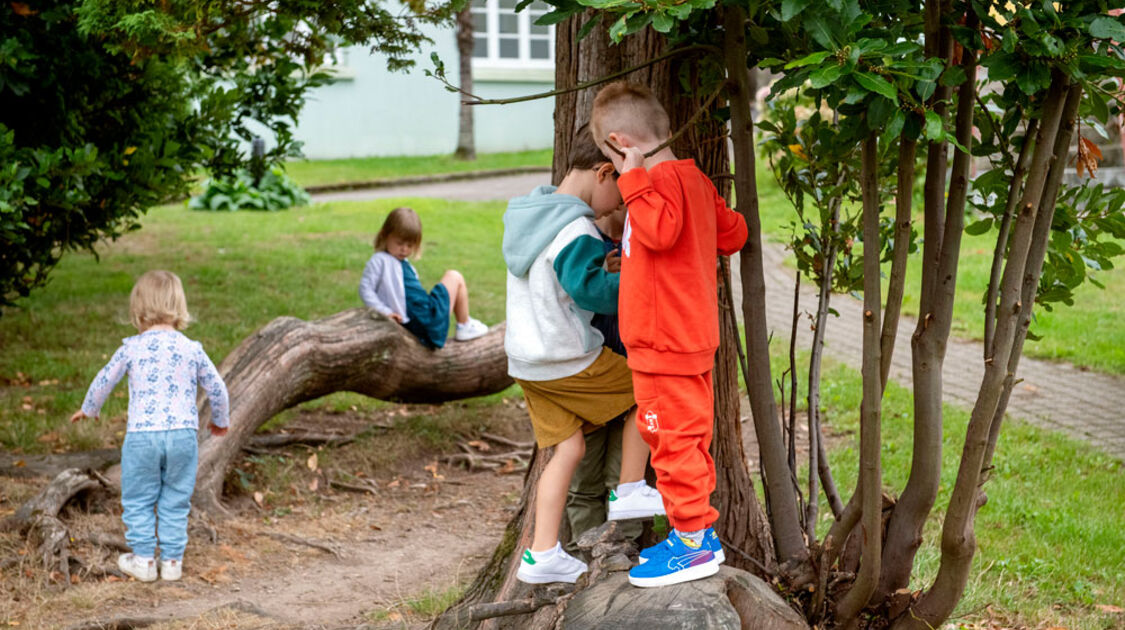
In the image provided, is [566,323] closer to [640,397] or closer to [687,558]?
[640,397]

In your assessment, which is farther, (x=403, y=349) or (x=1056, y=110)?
(x=403, y=349)

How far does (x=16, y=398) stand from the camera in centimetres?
734

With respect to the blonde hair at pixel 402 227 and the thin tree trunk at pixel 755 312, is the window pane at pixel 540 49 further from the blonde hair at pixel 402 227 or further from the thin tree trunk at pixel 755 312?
the thin tree trunk at pixel 755 312

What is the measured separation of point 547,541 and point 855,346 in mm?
6494

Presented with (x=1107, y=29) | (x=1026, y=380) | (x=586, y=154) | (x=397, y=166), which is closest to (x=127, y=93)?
(x=586, y=154)

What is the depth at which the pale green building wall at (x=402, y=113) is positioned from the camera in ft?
88.2

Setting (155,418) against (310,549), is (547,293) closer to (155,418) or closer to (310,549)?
(155,418)

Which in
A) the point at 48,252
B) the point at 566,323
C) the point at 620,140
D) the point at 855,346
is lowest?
the point at 855,346

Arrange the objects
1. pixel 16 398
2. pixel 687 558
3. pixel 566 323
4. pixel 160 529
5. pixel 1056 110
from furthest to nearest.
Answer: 1. pixel 16 398
2. pixel 160 529
3. pixel 566 323
4. pixel 687 558
5. pixel 1056 110

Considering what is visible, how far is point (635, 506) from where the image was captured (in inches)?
136

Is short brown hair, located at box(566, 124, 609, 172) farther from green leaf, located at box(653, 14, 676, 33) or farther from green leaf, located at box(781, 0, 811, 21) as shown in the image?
green leaf, located at box(781, 0, 811, 21)

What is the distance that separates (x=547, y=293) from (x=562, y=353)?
20 centimetres

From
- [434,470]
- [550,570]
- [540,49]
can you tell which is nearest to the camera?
[550,570]

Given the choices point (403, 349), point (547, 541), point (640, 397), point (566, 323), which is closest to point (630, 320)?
point (640, 397)
